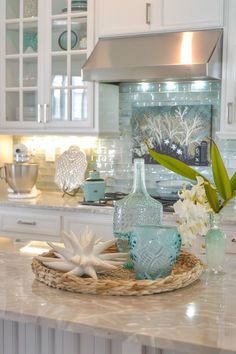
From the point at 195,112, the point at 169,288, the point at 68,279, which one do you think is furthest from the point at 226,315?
the point at 195,112

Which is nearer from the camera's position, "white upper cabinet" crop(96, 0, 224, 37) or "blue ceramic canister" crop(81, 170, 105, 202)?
"white upper cabinet" crop(96, 0, 224, 37)

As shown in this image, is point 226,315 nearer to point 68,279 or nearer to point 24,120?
point 68,279

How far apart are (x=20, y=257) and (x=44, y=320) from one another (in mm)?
697

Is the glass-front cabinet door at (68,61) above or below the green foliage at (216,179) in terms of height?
above

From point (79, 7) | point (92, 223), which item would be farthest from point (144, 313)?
point (79, 7)

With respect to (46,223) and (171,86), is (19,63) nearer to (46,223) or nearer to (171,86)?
(171,86)

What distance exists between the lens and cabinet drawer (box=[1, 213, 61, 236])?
12.2 feet

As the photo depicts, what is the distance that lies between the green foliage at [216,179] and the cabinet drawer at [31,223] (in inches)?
81.2

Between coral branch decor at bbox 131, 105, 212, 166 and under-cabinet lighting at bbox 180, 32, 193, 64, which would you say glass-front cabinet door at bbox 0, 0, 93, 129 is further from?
under-cabinet lighting at bbox 180, 32, 193, 64

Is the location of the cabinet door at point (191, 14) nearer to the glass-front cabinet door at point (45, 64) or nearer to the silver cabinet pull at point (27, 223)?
the glass-front cabinet door at point (45, 64)

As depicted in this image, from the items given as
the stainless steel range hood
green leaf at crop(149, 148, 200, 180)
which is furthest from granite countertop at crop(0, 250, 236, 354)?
the stainless steel range hood

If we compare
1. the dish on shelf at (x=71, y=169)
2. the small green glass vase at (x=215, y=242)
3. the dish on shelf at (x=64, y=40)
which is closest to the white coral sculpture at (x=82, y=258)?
the small green glass vase at (x=215, y=242)

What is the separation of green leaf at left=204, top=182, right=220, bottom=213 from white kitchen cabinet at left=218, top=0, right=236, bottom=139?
1.81m

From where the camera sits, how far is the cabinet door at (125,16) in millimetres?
3668
